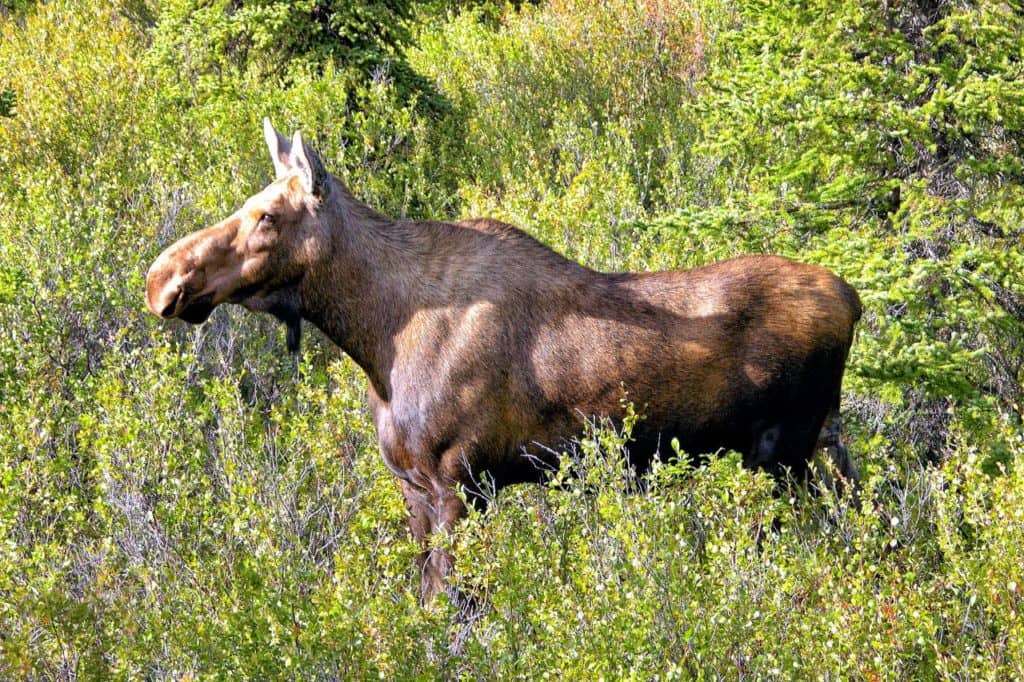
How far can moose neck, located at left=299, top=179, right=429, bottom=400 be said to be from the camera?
21.0 feet

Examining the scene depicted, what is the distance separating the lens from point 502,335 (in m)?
6.29

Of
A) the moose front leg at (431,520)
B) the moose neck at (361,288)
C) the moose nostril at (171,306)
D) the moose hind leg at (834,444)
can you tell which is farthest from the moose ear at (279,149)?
the moose hind leg at (834,444)

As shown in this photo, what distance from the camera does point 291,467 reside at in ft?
21.5

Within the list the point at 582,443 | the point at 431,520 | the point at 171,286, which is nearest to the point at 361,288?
the point at 171,286

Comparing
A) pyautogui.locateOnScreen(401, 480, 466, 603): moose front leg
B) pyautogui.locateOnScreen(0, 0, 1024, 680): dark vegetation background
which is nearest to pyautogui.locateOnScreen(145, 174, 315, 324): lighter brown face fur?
pyautogui.locateOnScreen(0, 0, 1024, 680): dark vegetation background

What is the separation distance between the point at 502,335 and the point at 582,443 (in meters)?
1.31

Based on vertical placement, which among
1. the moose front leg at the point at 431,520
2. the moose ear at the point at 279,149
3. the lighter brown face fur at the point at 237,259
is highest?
the moose ear at the point at 279,149

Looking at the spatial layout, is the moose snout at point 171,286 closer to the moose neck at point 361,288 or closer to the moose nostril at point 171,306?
the moose nostril at point 171,306

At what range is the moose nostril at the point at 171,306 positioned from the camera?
614 centimetres

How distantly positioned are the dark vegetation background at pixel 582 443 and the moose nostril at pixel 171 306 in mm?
648

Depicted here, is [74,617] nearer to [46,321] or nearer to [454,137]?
[46,321]

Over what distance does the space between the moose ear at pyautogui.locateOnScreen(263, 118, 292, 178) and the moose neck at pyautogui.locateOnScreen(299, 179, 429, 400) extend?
42 cm

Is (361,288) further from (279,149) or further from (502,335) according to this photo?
(279,149)

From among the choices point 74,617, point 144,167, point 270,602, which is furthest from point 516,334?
point 144,167
